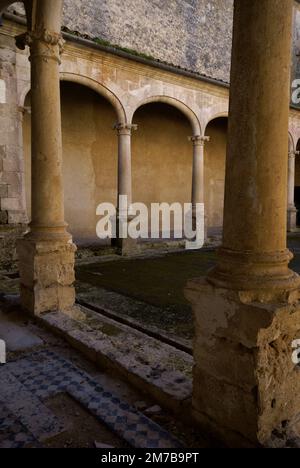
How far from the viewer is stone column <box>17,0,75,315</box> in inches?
149

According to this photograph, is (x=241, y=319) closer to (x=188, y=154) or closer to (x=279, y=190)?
(x=279, y=190)

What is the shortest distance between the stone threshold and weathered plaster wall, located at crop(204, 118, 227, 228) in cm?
1111

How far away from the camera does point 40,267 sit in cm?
379

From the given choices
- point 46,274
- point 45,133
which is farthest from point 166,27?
point 46,274

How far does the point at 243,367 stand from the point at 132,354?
3.86ft

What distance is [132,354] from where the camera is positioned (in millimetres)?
2791

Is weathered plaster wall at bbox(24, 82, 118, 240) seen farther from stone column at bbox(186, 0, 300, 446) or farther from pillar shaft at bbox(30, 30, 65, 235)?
stone column at bbox(186, 0, 300, 446)

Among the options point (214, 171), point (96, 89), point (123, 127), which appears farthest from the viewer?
point (214, 171)

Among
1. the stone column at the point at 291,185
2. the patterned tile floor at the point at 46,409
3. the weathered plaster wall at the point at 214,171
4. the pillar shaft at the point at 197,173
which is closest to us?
the patterned tile floor at the point at 46,409

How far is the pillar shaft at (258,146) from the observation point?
184 centimetres

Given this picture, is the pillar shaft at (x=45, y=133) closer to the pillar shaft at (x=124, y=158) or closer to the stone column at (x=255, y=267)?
the stone column at (x=255, y=267)

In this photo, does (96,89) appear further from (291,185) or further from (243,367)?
(291,185)

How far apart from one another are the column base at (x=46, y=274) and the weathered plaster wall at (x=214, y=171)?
10859 mm

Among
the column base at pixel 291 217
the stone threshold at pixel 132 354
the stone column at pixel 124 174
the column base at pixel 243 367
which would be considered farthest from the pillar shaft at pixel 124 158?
the column base at pixel 291 217
